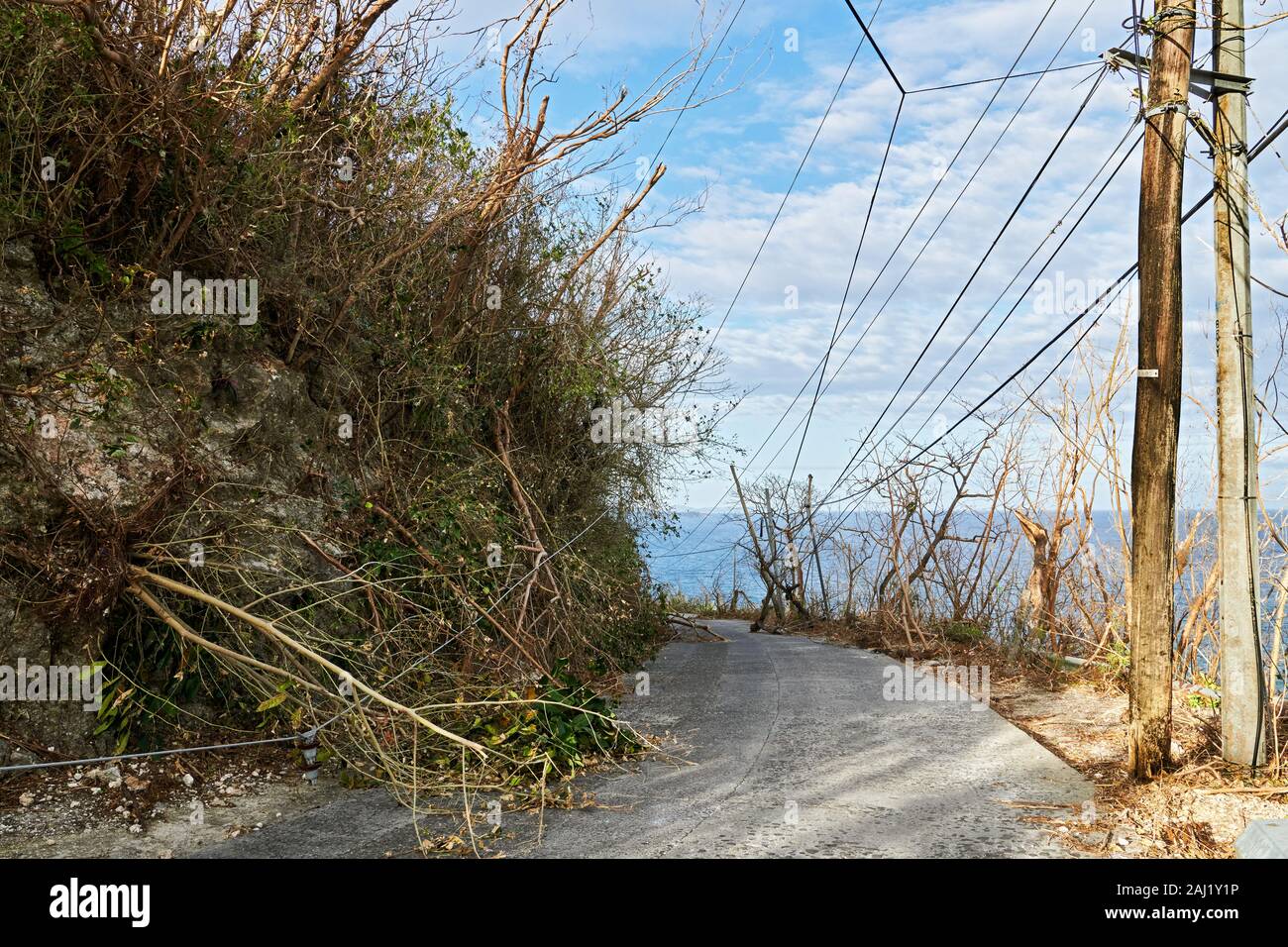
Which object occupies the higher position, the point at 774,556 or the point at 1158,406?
the point at 1158,406

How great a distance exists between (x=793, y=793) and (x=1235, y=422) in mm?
4167

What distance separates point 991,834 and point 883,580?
10.2 m

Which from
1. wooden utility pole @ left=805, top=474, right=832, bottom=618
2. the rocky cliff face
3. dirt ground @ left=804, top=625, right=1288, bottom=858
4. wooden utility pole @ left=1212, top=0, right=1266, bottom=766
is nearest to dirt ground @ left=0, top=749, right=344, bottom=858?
the rocky cliff face

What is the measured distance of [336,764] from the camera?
695cm

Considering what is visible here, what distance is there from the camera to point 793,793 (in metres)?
6.51

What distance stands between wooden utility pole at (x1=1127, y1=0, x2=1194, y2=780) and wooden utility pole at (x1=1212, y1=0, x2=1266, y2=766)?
367 mm

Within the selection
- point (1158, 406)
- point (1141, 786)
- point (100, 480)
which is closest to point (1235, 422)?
point (1158, 406)

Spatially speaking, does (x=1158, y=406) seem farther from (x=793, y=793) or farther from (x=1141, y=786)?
(x=793, y=793)

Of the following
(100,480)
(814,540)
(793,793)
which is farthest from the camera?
(814,540)

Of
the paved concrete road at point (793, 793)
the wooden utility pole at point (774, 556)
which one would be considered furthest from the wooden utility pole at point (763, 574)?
the paved concrete road at point (793, 793)

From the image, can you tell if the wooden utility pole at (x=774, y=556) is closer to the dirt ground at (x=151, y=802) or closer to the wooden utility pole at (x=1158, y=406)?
the wooden utility pole at (x=1158, y=406)

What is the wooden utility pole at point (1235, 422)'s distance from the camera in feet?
21.6
